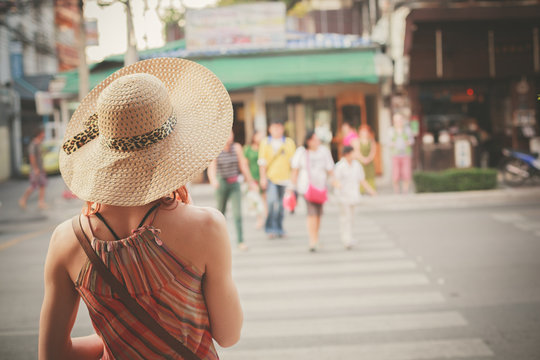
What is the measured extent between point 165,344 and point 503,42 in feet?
56.2

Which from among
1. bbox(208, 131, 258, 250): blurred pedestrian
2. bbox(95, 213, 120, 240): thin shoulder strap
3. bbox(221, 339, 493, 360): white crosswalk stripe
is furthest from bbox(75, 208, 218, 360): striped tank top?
bbox(208, 131, 258, 250): blurred pedestrian

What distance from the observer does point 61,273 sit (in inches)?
63.4

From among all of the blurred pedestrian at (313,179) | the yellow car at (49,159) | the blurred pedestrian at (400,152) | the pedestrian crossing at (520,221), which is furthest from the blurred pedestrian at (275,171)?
the yellow car at (49,159)

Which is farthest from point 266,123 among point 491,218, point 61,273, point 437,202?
point 61,273

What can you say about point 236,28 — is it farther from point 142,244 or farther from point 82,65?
point 142,244

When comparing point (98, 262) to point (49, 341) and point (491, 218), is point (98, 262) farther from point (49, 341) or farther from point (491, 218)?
point (491, 218)

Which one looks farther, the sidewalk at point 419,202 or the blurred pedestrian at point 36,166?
the blurred pedestrian at point 36,166

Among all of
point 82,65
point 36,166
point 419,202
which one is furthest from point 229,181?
point 82,65

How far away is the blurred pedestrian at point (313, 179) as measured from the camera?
25.2ft

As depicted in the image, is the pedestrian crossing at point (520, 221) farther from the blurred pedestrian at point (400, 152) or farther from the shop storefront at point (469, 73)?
the shop storefront at point (469, 73)

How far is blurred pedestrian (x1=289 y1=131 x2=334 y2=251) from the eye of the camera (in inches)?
302

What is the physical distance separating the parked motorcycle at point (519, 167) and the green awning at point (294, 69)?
4.40 m

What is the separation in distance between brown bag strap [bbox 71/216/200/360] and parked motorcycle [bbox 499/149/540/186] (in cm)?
1348

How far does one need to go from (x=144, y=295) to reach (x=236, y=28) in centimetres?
1554
